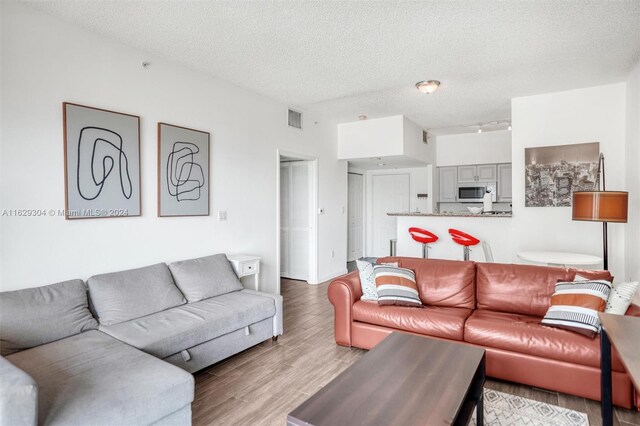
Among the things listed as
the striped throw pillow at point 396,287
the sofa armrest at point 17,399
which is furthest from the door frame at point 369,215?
the sofa armrest at point 17,399

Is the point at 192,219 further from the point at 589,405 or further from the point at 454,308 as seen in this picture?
the point at 589,405

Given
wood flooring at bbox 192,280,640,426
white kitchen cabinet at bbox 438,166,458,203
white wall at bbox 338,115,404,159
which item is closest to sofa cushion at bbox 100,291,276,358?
wood flooring at bbox 192,280,640,426

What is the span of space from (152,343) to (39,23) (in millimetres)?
2456

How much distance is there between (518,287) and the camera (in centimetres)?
291

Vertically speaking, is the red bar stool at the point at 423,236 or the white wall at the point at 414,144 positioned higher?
the white wall at the point at 414,144

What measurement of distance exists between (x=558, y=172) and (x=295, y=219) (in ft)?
12.5

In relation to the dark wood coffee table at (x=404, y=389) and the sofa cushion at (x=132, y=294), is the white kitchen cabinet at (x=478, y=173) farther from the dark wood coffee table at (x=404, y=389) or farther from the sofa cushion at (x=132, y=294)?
the sofa cushion at (x=132, y=294)

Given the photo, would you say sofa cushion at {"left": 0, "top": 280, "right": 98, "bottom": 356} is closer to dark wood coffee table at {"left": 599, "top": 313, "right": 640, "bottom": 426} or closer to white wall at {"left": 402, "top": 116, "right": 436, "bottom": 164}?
dark wood coffee table at {"left": 599, "top": 313, "right": 640, "bottom": 426}

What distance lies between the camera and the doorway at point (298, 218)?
571cm

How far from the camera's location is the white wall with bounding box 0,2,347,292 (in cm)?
249

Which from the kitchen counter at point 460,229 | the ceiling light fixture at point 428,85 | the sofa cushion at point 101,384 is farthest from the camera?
the kitchen counter at point 460,229

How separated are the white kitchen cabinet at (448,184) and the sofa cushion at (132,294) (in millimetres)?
5819

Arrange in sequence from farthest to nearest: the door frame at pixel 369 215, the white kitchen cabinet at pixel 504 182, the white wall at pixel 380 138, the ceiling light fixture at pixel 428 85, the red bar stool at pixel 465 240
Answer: the door frame at pixel 369 215
the white kitchen cabinet at pixel 504 182
the white wall at pixel 380 138
the red bar stool at pixel 465 240
the ceiling light fixture at pixel 428 85

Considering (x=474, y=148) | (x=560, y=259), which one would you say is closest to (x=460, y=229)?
(x=560, y=259)
